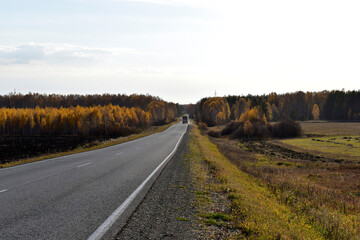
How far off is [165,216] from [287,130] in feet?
253

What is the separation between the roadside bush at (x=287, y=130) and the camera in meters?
76.2

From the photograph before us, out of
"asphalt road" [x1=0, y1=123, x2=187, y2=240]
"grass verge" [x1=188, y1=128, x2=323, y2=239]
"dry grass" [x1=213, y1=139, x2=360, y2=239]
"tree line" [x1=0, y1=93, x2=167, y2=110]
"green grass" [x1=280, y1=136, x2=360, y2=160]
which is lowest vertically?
"green grass" [x1=280, y1=136, x2=360, y2=160]

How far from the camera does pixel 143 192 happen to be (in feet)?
Answer: 29.5

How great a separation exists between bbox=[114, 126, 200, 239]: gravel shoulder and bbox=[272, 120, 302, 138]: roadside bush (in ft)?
239

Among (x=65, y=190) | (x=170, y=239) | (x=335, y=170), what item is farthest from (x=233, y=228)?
(x=335, y=170)

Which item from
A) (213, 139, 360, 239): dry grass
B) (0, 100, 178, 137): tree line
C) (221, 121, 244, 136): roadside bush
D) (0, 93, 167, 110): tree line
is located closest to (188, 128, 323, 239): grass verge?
(213, 139, 360, 239): dry grass

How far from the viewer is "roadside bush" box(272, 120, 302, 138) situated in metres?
76.2

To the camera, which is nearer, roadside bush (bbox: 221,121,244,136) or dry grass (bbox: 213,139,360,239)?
dry grass (bbox: 213,139,360,239)

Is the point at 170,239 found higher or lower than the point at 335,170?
higher

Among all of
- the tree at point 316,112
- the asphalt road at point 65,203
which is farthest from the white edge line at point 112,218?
the tree at point 316,112

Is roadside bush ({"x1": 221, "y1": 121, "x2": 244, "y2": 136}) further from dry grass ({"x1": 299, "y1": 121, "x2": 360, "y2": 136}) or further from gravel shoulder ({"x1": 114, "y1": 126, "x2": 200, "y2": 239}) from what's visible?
gravel shoulder ({"x1": 114, "y1": 126, "x2": 200, "y2": 239})

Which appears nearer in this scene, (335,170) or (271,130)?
(335,170)

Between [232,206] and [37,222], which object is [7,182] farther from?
[232,206]

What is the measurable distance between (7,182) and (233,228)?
864 cm
